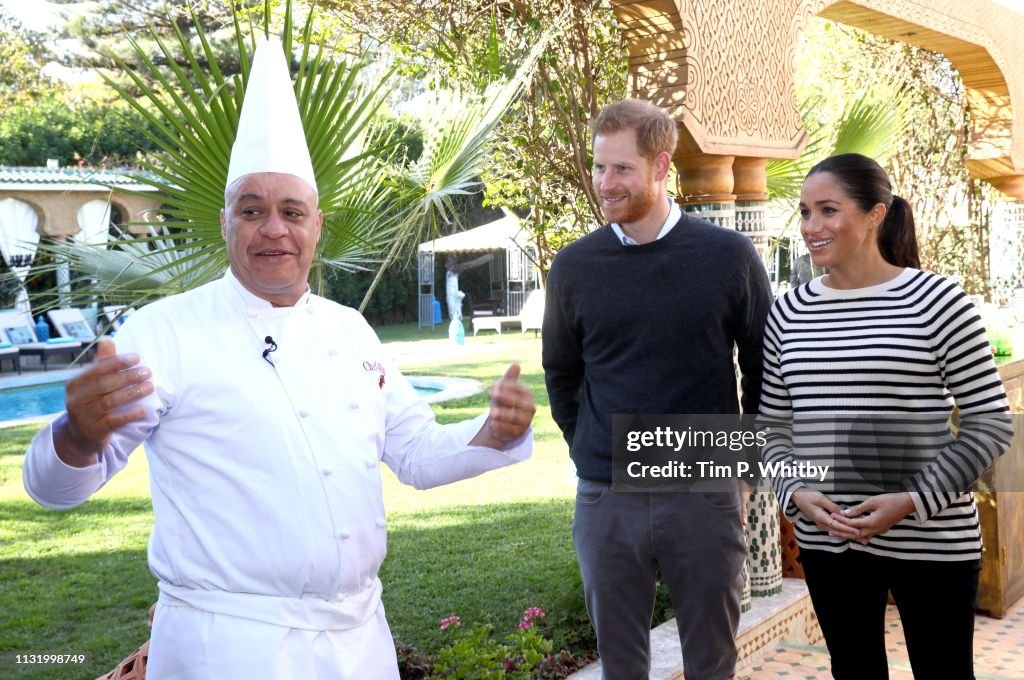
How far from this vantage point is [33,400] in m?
12.0

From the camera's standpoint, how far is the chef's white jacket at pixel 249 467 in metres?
1.58

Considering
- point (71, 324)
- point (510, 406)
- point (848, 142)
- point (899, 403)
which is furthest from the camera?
point (71, 324)

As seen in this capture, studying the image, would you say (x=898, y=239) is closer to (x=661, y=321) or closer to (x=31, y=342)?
(x=661, y=321)

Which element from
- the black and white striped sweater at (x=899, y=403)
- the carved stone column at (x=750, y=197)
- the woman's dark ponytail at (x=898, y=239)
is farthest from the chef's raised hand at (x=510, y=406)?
the carved stone column at (x=750, y=197)

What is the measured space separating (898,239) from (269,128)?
Result: 1.45 meters

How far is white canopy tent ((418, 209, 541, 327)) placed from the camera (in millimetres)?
20891

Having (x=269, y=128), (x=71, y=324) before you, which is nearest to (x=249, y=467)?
(x=269, y=128)

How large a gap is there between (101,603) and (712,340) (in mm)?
3459

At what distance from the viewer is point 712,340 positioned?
7.69 feet

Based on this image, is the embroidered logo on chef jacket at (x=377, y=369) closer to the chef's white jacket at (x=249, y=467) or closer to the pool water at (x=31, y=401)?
the chef's white jacket at (x=249, y=467)

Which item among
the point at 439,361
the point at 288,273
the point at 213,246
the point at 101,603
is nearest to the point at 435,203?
the point at 213,246

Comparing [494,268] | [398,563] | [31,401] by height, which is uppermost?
[494,268]

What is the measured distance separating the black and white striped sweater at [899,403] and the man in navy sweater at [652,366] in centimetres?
19

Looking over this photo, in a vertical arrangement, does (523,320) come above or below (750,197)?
below
